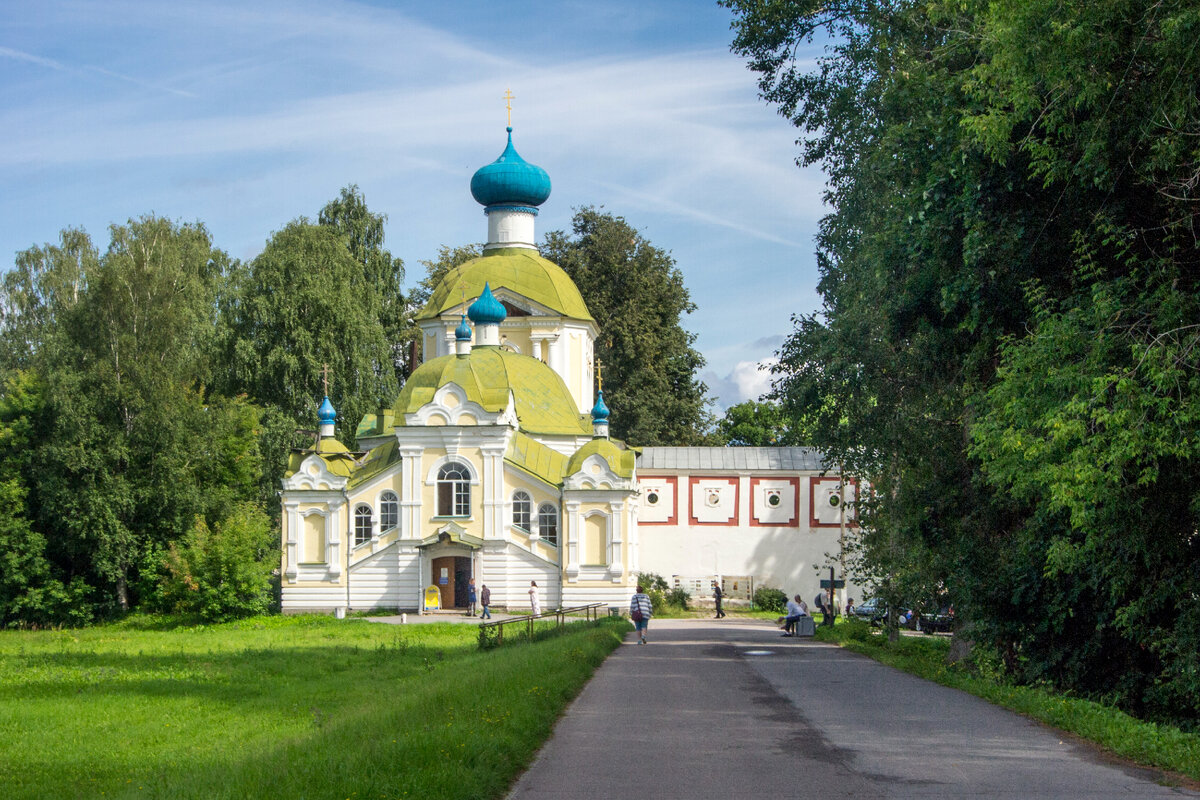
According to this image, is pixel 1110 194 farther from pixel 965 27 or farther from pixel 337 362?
pixel 337 362

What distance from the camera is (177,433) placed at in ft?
131

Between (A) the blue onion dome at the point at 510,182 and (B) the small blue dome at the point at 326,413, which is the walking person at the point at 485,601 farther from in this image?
(A) the blue onion dome at the point at 510,182

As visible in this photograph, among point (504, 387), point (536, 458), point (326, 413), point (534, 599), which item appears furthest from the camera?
point (326, 413)

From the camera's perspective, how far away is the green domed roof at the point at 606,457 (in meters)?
39.7

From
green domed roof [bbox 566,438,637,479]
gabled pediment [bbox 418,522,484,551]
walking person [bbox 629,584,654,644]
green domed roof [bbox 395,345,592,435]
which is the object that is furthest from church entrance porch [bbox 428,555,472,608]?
walking person [bbox 629,584,654,644]

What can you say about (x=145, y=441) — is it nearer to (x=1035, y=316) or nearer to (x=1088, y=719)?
(x=1035, y=316)

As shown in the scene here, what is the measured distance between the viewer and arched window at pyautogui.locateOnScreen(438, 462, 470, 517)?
130 feet

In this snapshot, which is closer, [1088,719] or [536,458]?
[1088,719]

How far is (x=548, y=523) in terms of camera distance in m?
40.0

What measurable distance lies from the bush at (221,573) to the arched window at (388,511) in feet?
11.4

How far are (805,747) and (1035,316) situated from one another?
535 cm

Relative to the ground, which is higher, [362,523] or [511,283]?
[511,283]

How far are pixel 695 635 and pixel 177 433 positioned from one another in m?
18.4

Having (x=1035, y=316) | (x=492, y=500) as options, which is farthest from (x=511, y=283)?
(x=1035, y=316)
